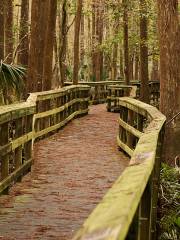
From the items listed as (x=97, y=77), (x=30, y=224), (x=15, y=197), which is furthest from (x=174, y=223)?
(x=97, y=77)

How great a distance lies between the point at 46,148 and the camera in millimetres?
12047

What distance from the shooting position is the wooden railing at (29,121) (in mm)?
7316

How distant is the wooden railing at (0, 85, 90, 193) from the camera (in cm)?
732

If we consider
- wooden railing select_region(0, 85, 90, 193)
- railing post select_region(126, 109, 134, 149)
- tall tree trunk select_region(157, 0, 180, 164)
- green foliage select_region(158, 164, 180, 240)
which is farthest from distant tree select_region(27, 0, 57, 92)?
green foliage select_region(158, 164, 180, 240)

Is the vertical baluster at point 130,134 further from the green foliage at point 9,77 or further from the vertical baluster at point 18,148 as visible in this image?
the vertical baluster at point 18,148

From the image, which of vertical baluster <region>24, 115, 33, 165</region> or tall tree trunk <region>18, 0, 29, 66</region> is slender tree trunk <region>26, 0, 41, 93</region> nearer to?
vertical baluster <region>24, 115, 33, 165</region>

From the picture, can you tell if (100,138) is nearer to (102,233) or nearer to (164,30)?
(164,30)

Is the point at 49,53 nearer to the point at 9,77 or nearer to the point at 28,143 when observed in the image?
the point at 9,77

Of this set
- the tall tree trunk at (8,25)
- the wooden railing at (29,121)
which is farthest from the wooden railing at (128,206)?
the tall tree trunk at (8,25)

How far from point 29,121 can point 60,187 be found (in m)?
1.56

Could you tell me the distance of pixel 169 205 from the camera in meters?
7.16

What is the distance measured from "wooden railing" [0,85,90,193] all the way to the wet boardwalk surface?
27 cm

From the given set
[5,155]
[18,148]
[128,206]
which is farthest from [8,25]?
[128,206]

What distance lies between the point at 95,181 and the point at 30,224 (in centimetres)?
261
